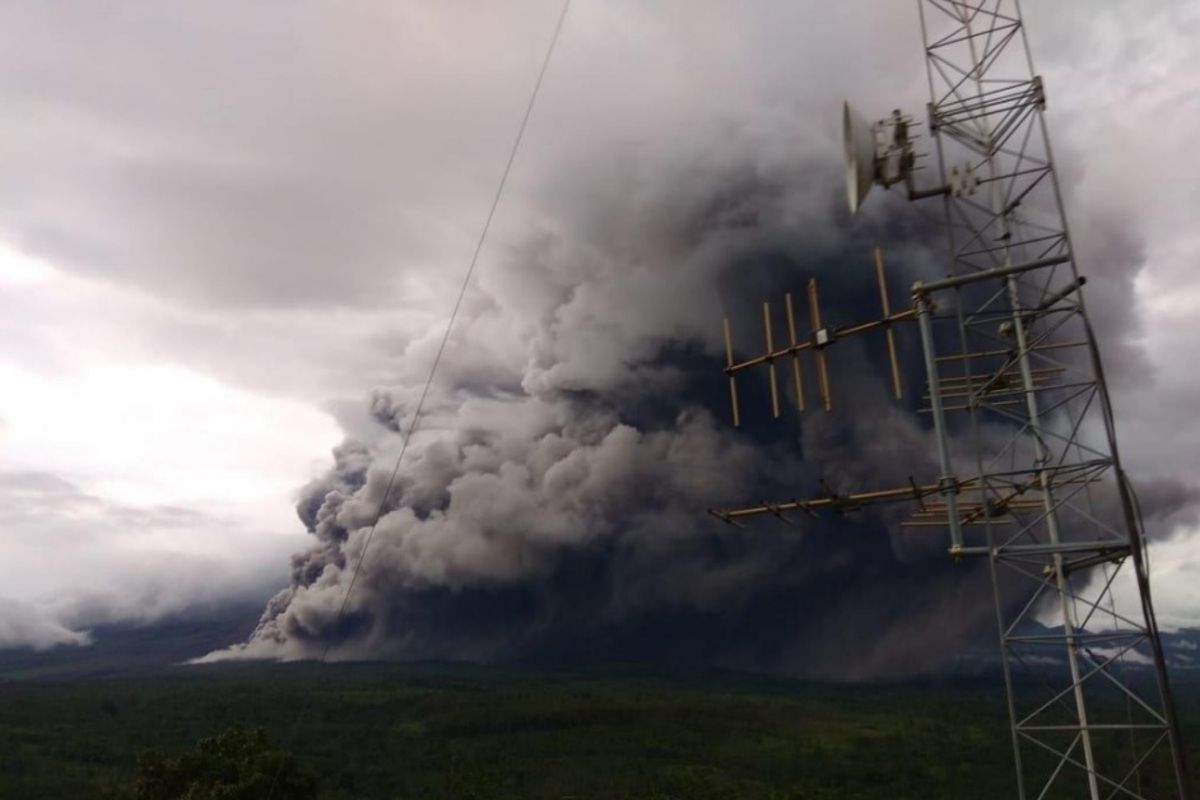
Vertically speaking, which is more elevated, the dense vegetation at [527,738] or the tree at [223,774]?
the tree at [223,774]

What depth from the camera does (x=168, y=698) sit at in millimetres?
163125

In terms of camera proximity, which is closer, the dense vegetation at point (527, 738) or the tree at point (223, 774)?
the tree at point (223, 774)

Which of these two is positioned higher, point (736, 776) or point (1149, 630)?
point (1149, 630)

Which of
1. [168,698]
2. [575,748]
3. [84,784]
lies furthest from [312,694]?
[84,784]

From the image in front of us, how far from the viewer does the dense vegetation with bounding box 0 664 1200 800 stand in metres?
95.0

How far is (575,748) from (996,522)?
122777 mm

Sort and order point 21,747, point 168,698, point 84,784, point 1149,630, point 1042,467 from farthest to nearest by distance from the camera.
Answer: point 168,698
point 21,747
point 84,784
point 1042,467
point 1149,630

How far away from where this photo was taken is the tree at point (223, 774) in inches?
1635

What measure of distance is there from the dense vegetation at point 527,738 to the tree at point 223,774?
20.0m

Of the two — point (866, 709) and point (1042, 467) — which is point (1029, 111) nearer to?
point (1042, 467)

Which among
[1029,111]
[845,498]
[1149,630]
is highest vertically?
[1029,111]

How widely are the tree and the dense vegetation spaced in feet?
65.7

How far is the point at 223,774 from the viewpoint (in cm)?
4253

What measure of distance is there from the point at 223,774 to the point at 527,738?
98.7 meters
